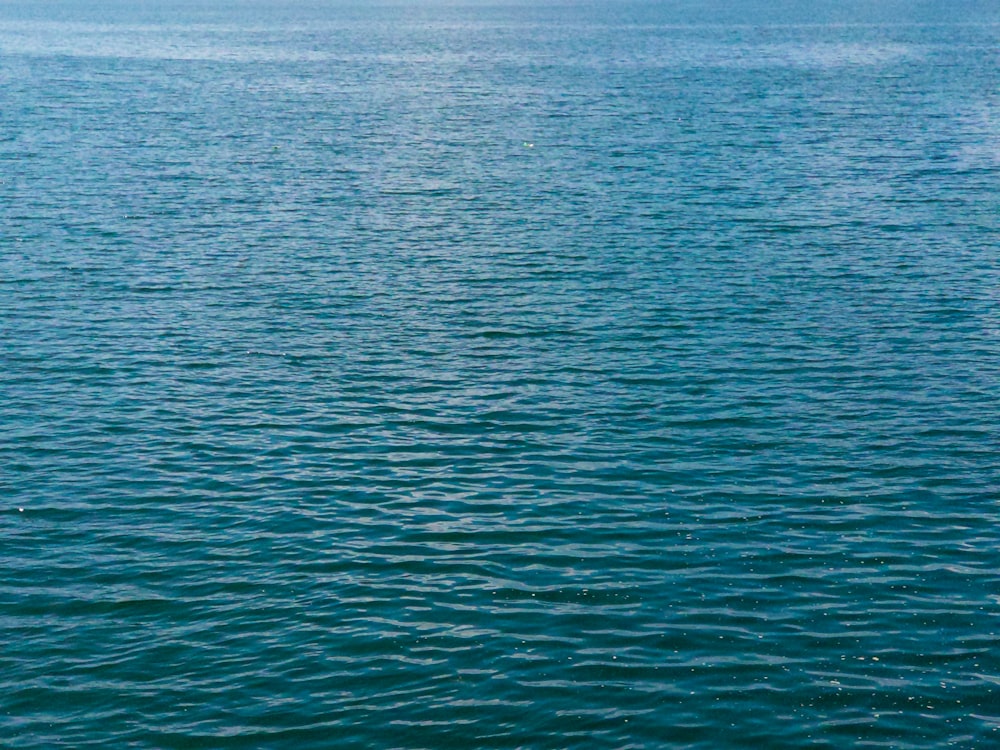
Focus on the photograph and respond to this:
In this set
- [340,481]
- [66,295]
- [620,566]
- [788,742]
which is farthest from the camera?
[66,295]

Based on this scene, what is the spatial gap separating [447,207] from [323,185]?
12.8m

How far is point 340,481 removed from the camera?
142 feet

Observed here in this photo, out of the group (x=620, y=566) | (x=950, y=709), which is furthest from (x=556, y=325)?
(x=950, y=709)

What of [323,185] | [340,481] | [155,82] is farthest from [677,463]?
[155,82]

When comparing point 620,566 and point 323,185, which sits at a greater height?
point 323,185

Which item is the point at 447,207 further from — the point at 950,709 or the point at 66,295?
the point at 950,709

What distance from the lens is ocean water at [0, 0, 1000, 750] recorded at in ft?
102

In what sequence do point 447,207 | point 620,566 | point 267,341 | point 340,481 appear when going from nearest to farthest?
point 620,566 → point 340,481 → point 267,341 → point 447,207

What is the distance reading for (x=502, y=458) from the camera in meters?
45.0

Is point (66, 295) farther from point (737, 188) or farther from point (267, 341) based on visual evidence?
point (737, 188)

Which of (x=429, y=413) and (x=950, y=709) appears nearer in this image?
(x=950, y=709)

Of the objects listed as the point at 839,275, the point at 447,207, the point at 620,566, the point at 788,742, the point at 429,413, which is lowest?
the point at 788,742

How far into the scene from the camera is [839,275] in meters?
68.4

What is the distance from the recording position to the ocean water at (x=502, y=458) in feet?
102
